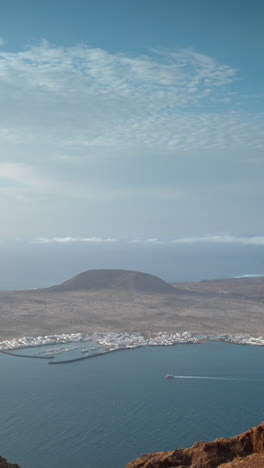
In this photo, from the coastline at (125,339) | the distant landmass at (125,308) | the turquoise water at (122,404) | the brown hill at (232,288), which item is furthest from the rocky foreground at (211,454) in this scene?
the brown hill at (232,288)

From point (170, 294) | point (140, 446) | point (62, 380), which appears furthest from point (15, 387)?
point (170, 294)

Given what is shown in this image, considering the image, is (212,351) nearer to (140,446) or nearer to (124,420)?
(124,420)

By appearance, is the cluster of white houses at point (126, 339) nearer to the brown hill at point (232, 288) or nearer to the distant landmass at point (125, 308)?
the distant landmass at point (125, 308)

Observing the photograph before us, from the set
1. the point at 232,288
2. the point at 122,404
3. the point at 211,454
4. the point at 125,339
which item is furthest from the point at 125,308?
the point at 211,454

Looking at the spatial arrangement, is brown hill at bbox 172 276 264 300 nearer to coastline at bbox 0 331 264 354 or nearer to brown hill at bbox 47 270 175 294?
brown hill at bbox 47 270 175 294

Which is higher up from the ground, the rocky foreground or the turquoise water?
the rocky foreground

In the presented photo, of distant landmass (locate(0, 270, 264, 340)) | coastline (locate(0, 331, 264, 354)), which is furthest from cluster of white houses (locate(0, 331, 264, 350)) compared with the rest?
distant landmass (locate(0, 270, 264, 340))
